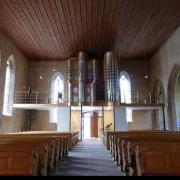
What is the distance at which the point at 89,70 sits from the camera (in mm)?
15250

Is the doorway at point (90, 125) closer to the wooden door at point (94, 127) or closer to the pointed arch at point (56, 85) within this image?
the wooden door at point (94, 127)

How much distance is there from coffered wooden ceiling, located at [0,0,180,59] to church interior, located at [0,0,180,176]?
0.14 feet

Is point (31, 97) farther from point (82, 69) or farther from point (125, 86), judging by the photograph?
point (125, 86)

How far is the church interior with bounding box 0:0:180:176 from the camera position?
910 cm

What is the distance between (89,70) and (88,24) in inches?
185

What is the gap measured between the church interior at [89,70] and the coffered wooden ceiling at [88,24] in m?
0.04

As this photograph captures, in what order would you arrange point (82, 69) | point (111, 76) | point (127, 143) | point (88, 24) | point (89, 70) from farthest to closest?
point (89, 70), point (82, 69), point (111, 76), point (88, 24), point (127, 143)

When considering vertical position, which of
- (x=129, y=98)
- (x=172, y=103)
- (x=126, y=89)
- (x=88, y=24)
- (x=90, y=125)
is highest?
(x=88, y=24)

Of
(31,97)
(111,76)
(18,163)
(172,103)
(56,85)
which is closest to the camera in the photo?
(18,163)

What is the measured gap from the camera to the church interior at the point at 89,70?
910 cm

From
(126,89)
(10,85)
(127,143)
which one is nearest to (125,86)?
(126,89)

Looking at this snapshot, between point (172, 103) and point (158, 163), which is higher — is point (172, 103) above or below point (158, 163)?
above

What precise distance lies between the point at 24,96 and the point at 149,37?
9462 mm
